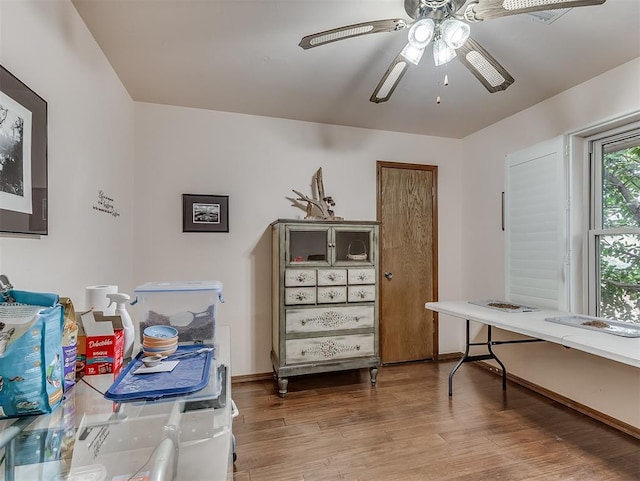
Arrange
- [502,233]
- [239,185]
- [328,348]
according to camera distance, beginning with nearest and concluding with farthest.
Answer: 1. [328,348]
2. [239,185]
3. [502,233]

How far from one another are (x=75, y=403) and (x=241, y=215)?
7.65 feet

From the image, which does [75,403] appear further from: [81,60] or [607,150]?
[607,150]

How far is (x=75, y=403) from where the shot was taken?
91 centimetres

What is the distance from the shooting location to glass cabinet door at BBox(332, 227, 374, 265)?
2.97m

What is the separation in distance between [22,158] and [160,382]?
1.02 metres

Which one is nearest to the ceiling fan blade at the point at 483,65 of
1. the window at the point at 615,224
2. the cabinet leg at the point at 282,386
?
the window at the point at 615,224

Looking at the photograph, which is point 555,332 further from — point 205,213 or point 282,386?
point 205,213

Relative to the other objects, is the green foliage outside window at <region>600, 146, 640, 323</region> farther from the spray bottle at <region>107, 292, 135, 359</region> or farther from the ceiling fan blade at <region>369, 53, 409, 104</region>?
the spray bottle at <region>107, 292, 135, 359</region>

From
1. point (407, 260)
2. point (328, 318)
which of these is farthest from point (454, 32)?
point (407, 260)

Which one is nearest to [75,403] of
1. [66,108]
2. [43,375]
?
[43,375]

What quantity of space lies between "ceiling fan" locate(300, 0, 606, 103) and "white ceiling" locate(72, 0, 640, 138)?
23 cm

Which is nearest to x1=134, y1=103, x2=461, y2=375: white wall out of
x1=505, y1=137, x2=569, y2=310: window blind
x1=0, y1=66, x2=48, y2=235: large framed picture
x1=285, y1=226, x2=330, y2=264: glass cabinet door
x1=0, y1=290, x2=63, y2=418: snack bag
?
x1=285, y1=226, x2=330, y2=264: glass cabinet door

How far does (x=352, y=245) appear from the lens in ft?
10.1

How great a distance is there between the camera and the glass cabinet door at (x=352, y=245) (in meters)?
2.97
